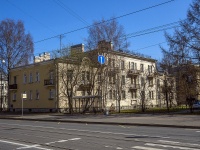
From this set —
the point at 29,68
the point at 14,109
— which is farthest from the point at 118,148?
the point at 14,109

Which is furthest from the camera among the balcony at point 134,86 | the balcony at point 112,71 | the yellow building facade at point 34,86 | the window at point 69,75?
the balcony at point 134,86

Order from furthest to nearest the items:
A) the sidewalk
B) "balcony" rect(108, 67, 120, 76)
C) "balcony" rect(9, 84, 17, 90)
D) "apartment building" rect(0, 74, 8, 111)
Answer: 1. "apartment building" rect(0, 74, 8, 111)
2. "balcony" rect(9, 84, 17, 90)
3. "balcony" rect(108, 67, 120, 76)
4. the sidewalk

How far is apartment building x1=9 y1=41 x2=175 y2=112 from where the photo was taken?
44.7m

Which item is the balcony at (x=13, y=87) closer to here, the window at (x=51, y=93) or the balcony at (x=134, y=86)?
the window at (x=51, y=93)

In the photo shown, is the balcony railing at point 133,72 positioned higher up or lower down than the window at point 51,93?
higher up

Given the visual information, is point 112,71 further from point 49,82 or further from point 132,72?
point 132,72

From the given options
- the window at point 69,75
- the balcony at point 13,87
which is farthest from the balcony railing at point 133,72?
the balcony at point 13,87

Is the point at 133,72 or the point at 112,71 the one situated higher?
the point at 133,72

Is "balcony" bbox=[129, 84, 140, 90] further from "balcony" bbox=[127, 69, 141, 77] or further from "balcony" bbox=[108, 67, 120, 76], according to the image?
"balcony" bbox=[108, 67, 120, 76]

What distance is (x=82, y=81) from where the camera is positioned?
4716cm

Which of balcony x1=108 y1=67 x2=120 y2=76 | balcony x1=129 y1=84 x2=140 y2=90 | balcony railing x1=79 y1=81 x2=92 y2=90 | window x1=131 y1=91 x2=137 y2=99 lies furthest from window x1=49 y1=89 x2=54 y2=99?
window x1=131 y1=91 x2=137 y2=99

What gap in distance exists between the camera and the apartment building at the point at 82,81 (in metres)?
44.7

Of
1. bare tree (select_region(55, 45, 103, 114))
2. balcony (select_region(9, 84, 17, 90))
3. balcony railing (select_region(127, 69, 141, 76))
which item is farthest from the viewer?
balcony railing (select_region(127, 69, 141, 76))

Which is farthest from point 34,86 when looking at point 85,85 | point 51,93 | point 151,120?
point 151,120
